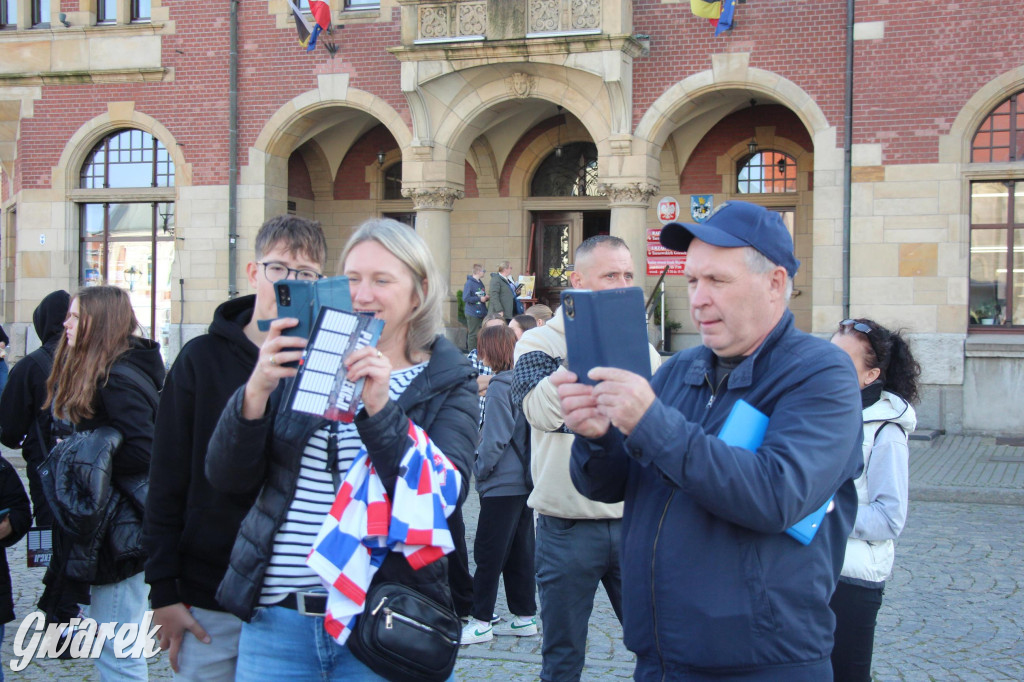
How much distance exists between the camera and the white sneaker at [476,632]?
5762mm

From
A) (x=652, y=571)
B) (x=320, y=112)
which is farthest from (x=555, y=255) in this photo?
(x=652, y=571)

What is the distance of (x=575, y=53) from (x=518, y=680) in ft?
46.4

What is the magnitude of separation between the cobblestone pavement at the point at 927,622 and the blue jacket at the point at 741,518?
3.05 meters

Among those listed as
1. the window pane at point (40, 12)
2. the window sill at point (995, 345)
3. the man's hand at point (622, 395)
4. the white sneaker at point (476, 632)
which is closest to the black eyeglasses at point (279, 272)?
the man's hand at point (622, 395)

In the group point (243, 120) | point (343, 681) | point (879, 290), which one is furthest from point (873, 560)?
point (243, 120)

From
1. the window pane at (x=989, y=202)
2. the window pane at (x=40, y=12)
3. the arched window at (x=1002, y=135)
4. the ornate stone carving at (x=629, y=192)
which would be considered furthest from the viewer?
the window pane at (x=40, y=12)

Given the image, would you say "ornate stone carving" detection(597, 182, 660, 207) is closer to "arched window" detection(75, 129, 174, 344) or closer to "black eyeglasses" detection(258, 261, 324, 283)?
"arched window" detection(75, 129, 174, 344)

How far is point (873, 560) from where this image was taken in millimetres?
3529

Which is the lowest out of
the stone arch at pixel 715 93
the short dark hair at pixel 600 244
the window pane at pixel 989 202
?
the short dark hair at pixel 600 244

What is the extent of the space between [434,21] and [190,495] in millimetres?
16476

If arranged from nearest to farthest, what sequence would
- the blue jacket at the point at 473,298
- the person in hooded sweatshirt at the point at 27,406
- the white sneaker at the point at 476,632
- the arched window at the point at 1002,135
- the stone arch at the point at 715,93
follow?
1. the person in hooded sweatshirt at the point at 27,406
2. the white sneaker at the point at 476,632
3. the arched window at the point at 1002,135
4. the stone arch at the point at 715,93
5. the blue jacket at the point at 473,298

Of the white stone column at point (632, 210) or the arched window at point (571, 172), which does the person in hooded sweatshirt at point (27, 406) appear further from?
the arched window at point (571, 172)

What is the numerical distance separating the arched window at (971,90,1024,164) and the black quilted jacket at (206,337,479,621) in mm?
15628

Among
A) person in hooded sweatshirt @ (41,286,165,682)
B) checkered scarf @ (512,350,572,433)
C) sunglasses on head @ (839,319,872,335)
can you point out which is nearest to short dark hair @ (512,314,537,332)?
checkered scarf @ (512,350,572,433)
